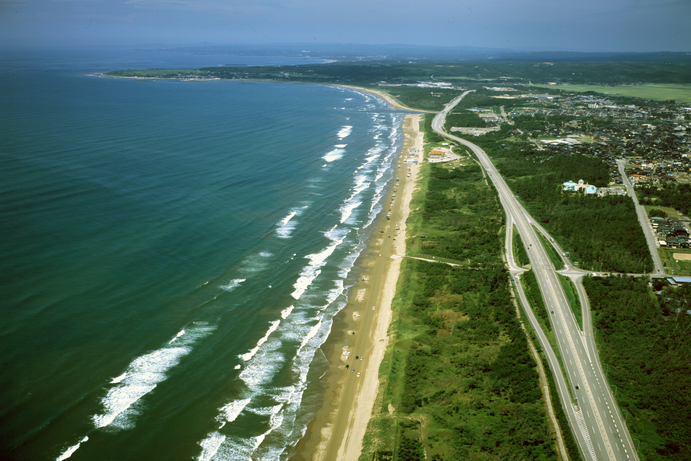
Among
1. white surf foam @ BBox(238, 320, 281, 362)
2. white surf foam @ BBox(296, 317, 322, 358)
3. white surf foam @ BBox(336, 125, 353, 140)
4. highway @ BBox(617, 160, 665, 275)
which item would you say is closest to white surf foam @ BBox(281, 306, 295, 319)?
white surf foam @ BBox(238, 320, 281, 362)

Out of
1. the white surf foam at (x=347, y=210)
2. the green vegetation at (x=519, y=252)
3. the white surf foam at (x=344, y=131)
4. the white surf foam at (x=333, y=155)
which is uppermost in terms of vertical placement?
the white surf foam at (x=344, y=131)

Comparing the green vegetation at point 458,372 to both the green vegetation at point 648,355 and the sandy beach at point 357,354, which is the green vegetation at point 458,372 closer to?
the sandy beach at point 357,354

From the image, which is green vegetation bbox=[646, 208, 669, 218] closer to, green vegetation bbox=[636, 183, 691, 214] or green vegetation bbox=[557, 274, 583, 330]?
green vegetation bbox=[636, 183, 691, 214]

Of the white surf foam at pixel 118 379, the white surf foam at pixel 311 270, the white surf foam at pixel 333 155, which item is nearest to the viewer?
the white surf foam at pixel 118 379

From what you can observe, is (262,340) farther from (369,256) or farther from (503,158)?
(503,158)

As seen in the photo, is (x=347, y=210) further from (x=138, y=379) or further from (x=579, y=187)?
(x=579, y=187)

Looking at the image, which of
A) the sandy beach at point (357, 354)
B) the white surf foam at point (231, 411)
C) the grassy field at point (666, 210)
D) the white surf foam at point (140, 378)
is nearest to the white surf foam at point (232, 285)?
the white surf foam at point (140, 378)

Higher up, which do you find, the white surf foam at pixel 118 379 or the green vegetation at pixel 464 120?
the green vegetation at pixel 464 120

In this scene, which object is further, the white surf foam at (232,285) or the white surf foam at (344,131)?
the white surf foam at (344,131)
